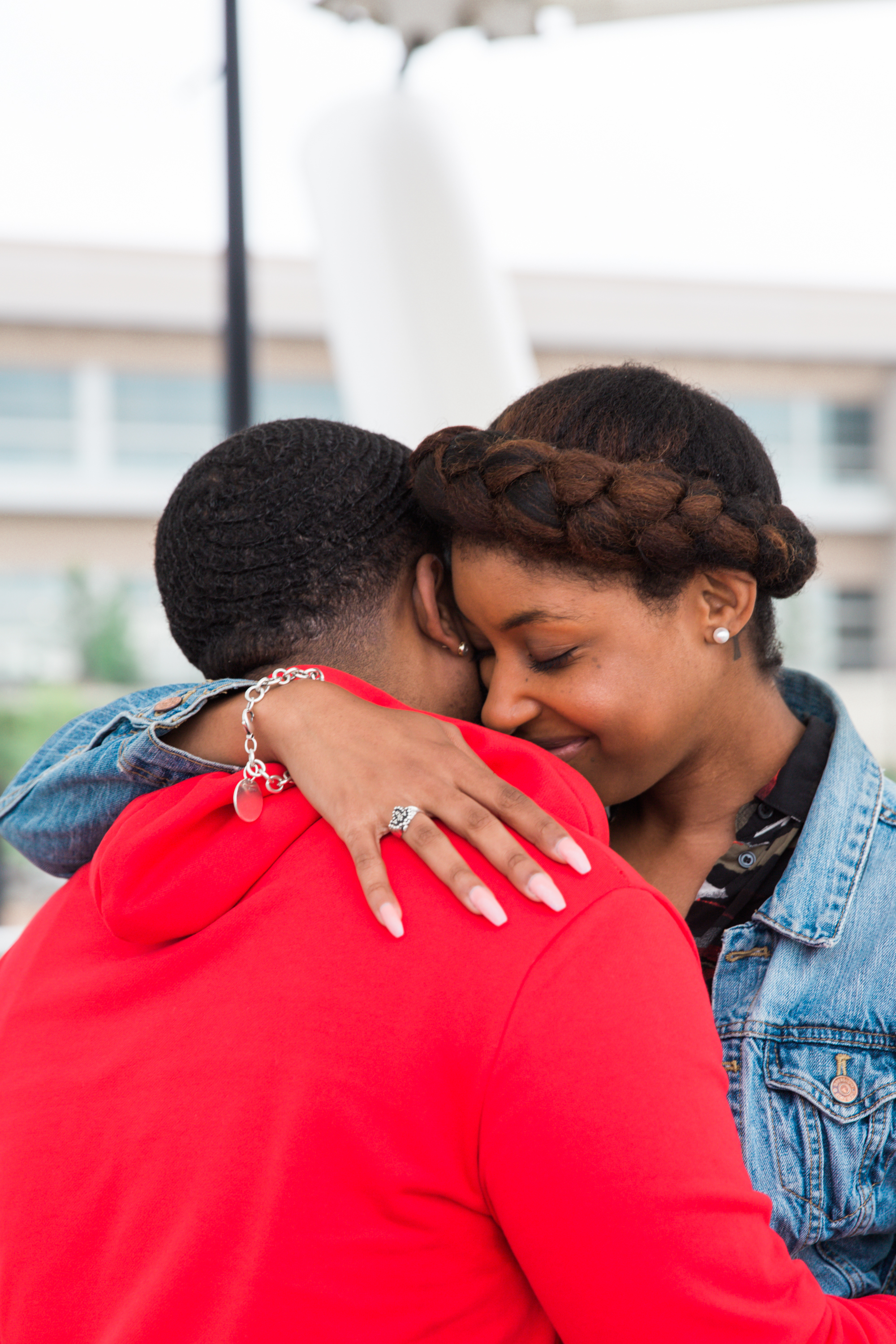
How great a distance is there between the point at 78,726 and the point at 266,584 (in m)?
0.40

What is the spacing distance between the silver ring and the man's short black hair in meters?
0.26

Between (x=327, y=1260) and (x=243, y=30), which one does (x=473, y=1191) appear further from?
(x=243, y=30)

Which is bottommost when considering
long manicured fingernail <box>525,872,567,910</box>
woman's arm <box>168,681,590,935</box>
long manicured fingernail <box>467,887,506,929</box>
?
woman's arm <box>168,681,590,935</box>

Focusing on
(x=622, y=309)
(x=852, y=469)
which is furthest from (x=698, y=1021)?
(x=852, y=469)

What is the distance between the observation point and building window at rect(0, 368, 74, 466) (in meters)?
14.1

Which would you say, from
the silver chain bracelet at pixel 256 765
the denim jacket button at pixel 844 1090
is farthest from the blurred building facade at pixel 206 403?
the denim jacket button at pixel 844 1090

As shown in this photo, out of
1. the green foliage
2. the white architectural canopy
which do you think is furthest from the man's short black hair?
the green foliage

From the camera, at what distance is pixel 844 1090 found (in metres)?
1.07

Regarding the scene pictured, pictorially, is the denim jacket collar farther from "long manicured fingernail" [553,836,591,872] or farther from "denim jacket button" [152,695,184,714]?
"denim jacket button" [152,695,184,714]

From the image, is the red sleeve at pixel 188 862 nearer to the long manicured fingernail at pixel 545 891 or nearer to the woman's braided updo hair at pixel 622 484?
the long manicured fingernail at pixel 545 891

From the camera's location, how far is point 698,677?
1.17 m

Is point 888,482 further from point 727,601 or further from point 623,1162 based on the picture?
point 623,1162

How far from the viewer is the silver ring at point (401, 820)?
774mm

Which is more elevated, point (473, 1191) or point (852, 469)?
point (473, 1191)
